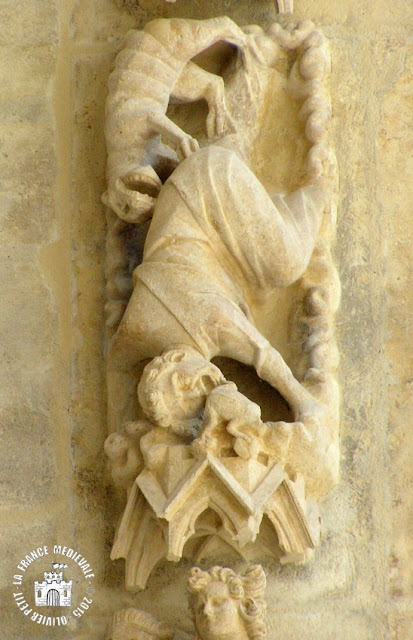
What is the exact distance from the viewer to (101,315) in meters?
2.88

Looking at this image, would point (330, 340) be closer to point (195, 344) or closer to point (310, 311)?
point (310, 311)

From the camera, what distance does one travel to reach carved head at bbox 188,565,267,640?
237cm

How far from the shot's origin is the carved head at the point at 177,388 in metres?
2.54

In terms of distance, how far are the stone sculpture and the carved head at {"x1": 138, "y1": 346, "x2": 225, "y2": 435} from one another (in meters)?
0.33

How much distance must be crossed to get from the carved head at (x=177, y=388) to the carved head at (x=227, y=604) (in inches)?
12.9

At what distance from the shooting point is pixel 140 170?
2.75m
